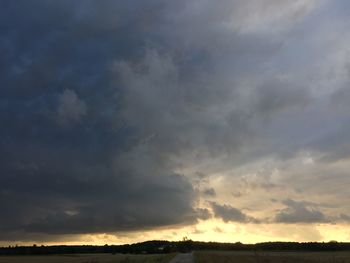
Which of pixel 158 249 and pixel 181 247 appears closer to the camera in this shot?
pixel 158 249

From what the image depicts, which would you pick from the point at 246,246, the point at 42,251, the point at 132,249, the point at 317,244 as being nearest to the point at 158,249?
the point at 132,249

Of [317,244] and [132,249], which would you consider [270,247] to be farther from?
[132,249]

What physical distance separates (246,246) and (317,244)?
1158 inches

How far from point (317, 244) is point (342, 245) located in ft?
39.8

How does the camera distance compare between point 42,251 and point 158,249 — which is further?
point 42,251

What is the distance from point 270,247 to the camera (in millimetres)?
188250

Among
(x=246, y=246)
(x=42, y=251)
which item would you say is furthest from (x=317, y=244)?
(x=42, y=251)

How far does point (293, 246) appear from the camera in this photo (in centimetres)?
19200

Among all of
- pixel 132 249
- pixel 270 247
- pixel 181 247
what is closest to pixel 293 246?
pixel 270 247

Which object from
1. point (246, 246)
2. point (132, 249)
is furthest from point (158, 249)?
point (246, 246)

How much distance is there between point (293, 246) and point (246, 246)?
17986 mm

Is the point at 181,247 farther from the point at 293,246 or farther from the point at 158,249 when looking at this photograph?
the point at 293,246

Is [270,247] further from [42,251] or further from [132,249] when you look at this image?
[42,251]

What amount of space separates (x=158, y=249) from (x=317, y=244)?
61690 mm
